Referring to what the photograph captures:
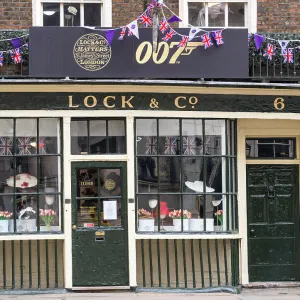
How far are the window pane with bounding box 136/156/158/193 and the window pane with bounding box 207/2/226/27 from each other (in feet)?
8.25

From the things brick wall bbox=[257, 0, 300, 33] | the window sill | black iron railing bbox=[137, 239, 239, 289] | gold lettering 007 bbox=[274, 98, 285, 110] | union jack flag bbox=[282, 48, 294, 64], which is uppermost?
brick wall bbox=[257, 0, 300, 33]

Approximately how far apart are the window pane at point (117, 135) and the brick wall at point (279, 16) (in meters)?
2.84

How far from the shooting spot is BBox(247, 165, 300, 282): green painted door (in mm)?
11797

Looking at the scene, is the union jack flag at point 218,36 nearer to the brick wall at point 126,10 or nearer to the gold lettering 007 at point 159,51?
the gold lettering 007 at point 159,51

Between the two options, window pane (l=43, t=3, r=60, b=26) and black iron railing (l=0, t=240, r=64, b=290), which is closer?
black iron railing (l=0, t=240, r=64, b=290)

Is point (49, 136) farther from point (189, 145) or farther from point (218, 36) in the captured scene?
point (218, 36)

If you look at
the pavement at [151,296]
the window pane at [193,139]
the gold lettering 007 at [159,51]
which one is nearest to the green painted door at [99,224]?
the pavement at [151,296]

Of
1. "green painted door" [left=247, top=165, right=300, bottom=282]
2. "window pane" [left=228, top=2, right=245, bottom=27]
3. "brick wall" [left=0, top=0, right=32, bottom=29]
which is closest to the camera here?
"brick wall" [left=0, top=0, right=32, bottom=29]

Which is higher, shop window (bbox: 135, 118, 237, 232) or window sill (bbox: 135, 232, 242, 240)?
shop window (bbox: 135, 118, 237, 232)

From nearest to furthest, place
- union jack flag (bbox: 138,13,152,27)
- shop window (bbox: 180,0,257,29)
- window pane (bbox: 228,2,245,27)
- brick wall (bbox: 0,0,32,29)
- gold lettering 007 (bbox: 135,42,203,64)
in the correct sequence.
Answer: union jack flag (bbox: 138,13,152,27) < gold lettering 007 (bbox: 135,42,203,64) < brick wall (bbox: 0,0,32,29) < shop window (bbox: 180,0,257,29) < window pane (bbox: 228,2,245,27)

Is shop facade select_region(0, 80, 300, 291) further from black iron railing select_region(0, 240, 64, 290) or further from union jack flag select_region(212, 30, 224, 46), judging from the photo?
union jack flag select_region(212, 30, 224, 46)

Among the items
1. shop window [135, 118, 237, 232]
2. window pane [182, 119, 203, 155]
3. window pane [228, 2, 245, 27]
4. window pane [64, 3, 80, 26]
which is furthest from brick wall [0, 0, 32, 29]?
window pane [228, 2, 245, 27]

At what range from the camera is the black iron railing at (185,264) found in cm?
1096

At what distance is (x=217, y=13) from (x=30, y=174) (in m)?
4.02
